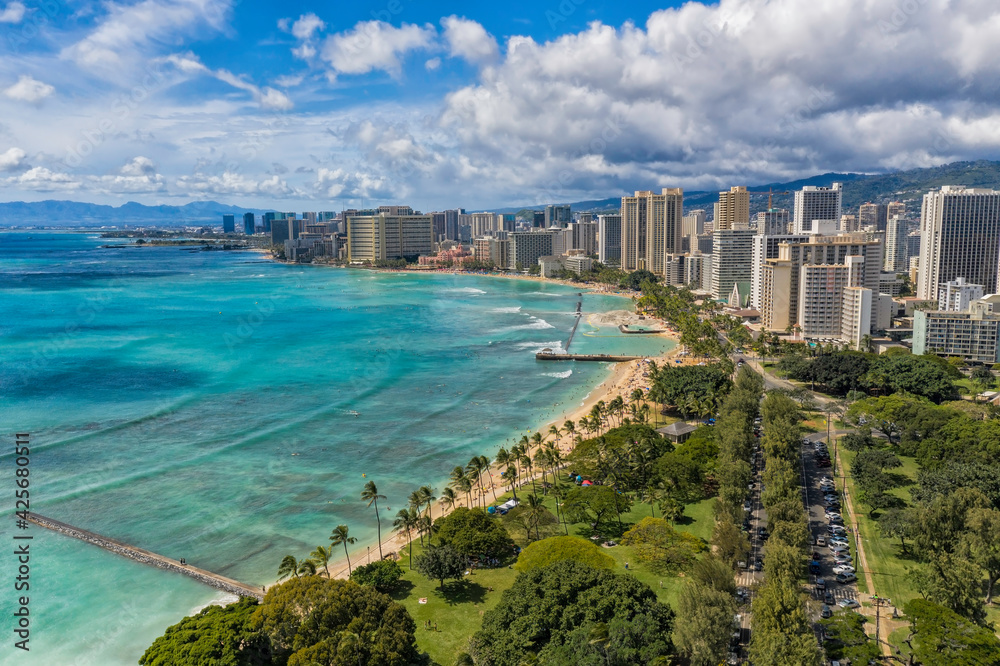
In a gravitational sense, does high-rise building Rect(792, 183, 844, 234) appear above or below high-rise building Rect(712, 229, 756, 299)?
above

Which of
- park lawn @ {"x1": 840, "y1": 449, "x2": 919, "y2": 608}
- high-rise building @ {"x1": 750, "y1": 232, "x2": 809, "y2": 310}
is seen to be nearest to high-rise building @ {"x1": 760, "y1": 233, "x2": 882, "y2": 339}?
high-rise building @ {"x1": 750, "y1": 232, "x2": 809, "y2": 310}

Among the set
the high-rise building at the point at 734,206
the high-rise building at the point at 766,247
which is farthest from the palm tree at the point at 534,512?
the high-rise building at the point at 734,206

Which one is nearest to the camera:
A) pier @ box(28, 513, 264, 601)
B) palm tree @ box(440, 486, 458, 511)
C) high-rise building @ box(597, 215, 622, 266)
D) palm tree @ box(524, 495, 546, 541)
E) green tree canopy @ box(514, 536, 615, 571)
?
green tree canopy @ box(514, 536, 615, 571)

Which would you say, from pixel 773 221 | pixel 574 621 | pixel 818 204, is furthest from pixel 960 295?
pixel 773 221

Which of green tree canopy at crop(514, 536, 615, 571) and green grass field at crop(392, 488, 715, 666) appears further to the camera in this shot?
green tree canopy at crop(514, 536, 615, 571)

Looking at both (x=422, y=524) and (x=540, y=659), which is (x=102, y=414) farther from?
(x=540, y=659)

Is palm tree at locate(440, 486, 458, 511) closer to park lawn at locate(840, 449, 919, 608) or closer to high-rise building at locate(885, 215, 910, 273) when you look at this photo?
park lawn at locate(840, 449, 919, 608)

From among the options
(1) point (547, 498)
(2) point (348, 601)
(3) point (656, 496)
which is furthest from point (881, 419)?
(2) point (348, 601)
